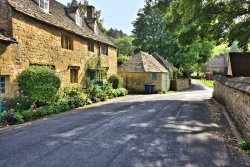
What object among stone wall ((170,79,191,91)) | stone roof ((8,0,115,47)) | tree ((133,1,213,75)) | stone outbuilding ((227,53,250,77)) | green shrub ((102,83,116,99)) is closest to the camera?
stone roof ((8,0,115,47))

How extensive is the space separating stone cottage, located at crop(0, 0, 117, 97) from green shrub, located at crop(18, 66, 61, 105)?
47 cm

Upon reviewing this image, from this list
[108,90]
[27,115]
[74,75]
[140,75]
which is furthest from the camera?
[140,75]

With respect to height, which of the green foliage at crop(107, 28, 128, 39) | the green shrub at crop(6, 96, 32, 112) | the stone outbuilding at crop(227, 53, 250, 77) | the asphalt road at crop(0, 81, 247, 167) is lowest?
the asphalt road at crop(0, 81, 247, 167)

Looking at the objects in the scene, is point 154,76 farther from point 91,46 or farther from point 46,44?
point 46,44

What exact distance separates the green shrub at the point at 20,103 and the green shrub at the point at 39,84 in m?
0.46

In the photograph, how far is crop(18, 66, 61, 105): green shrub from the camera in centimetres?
1698

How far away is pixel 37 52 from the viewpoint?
19078 mm

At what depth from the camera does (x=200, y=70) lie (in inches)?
3944

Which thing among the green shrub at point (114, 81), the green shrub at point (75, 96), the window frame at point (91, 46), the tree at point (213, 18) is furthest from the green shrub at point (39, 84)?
the green shrub at point (114, 81)

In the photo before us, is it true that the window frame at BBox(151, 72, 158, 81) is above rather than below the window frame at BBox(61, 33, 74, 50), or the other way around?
below

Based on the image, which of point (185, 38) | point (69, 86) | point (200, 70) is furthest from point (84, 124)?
point (200, 70)

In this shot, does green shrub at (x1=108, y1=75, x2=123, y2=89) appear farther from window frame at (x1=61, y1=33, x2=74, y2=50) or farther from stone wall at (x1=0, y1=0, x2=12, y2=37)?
stone wall at (x1=0, y1=0, x2=12, y2=37)

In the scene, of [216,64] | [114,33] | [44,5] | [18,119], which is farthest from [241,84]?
[114,33]

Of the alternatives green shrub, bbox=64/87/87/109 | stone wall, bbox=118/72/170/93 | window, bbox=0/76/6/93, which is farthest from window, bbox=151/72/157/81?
window, bbox=0/76/6/93
